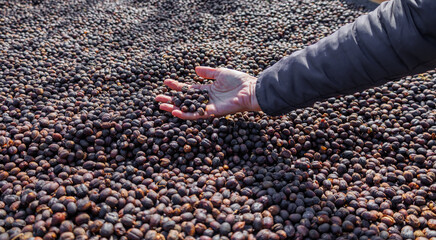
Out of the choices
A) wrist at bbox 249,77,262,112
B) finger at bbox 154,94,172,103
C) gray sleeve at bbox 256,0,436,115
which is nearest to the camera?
gray sleeve at bbox 256,0,436,115

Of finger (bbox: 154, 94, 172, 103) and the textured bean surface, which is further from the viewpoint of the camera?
finger (bbox: 154, 94, 172, 103)

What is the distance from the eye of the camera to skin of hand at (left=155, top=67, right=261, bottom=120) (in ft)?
9.94

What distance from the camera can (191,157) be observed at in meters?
2.74

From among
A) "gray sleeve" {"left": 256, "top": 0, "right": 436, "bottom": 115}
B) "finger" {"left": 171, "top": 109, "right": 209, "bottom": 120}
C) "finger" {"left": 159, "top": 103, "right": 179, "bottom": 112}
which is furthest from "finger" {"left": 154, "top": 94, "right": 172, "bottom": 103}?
"gray sleeve" {"left": 256, "top": 0, "right": 436, "bottom": 115}

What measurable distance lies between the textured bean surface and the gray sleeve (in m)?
0.45

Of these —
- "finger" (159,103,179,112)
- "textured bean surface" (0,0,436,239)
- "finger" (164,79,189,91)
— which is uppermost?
"finger" (164,79,189,91)

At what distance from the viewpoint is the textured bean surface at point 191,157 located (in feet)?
7.10

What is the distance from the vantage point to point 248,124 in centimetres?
302

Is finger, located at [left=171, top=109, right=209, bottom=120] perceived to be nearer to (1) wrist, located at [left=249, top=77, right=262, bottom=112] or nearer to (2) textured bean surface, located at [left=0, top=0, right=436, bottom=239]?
(2) textured bean surface, located at [left=0, top=0, right=436, bottom=239]

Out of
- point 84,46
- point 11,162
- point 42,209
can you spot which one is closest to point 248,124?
point 42,209

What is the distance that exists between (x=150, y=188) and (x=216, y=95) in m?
1.31

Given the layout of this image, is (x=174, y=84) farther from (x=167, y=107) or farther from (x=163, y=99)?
(x=167, y=107)

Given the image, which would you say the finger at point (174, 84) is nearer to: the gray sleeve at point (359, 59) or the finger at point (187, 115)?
the finger at point (187, 115)

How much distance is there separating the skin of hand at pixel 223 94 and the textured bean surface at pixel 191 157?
0.35 ft
